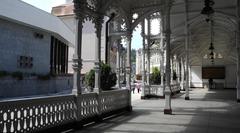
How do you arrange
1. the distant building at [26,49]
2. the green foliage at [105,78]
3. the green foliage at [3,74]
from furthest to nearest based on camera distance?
the distant building at [26,49], the green foliage at [3,74], the green foliage at [105,78]

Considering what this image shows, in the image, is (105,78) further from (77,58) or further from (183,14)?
(183,14)

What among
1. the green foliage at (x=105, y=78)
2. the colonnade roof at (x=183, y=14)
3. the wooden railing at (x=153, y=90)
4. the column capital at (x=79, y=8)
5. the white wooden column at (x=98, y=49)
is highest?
the colonnade roof at (x=183, y=14)

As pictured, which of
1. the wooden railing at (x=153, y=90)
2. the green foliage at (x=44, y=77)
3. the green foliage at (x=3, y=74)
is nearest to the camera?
the wooden railing at (x=153, y=90)

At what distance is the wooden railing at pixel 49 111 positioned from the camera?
5.96 meters

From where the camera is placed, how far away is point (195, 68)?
1869 inches

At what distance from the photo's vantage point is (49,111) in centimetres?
730

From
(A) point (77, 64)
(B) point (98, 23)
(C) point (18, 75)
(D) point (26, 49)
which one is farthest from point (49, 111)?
(D) point (26, 49)

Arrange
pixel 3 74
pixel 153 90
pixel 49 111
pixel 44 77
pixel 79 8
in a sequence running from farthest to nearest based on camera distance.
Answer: pixel 44 77, pixel 3 74, pixel 153 90, pixel 79 8, pixel 49 111

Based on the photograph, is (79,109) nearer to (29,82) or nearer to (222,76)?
(29,82)

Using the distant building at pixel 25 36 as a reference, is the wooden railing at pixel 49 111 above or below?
below

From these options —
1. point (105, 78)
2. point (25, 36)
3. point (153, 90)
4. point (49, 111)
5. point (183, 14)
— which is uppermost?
point (183, 14)

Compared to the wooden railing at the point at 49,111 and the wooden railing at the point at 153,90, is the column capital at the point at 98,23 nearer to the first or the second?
the wooden railing at the point at 49,111

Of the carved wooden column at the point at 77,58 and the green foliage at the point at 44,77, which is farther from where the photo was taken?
the green foliage at the point at 44,77

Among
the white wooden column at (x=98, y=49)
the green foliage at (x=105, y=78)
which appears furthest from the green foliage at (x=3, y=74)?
the white wooden column at (x=98, y=49)
